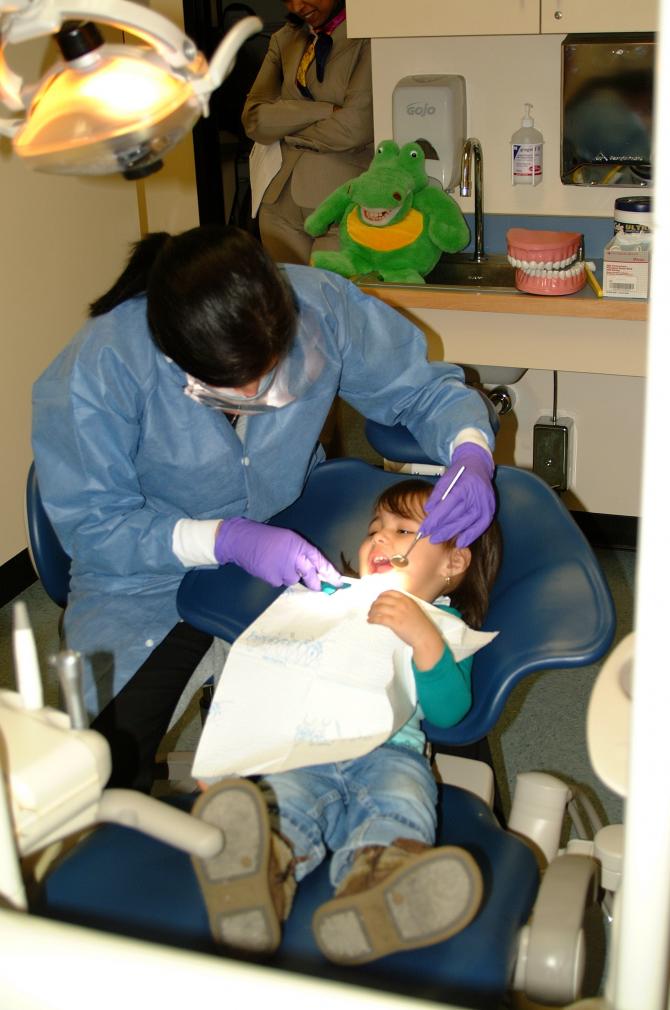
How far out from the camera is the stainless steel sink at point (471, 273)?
3041mm

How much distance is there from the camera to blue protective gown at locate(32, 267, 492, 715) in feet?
5.96

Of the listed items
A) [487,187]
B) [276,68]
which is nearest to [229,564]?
[487,187]

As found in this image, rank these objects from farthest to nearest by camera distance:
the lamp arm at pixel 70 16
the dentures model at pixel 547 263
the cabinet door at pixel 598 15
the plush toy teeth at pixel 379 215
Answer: the plush toy teeth at pixel 379 215
the dentures model at pixel 547 263
the cabinet door at pixel 598 15
the lamp arm at pixel 70 16

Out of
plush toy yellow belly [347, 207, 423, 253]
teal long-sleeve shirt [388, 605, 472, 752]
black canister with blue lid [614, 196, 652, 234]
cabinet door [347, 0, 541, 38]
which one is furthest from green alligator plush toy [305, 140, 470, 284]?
teal long-sleeve shirt [388, 605, 472, 752]

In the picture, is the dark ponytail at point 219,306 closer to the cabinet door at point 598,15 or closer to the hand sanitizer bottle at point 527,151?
the cabinet door at point 598,15

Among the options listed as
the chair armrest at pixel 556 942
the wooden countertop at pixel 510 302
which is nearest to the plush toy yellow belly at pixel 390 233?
the wooden countertop at pixel 510 302

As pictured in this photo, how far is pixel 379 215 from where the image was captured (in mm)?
2969

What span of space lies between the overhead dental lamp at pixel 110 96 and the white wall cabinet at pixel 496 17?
5.84 ft

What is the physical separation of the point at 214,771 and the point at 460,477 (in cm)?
58

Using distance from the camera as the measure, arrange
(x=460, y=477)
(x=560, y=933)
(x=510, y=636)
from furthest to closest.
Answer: (x=460, y=477), (x=510, y=636), (x=560, y=933)

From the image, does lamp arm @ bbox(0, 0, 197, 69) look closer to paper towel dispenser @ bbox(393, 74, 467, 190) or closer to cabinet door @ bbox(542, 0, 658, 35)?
cabinet door @ bbox(542, 0, 658, 35)

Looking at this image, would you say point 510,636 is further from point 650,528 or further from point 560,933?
point 650,528

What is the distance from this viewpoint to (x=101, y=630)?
190 cm

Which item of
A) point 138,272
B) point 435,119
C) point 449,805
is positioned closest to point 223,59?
point 138,272
